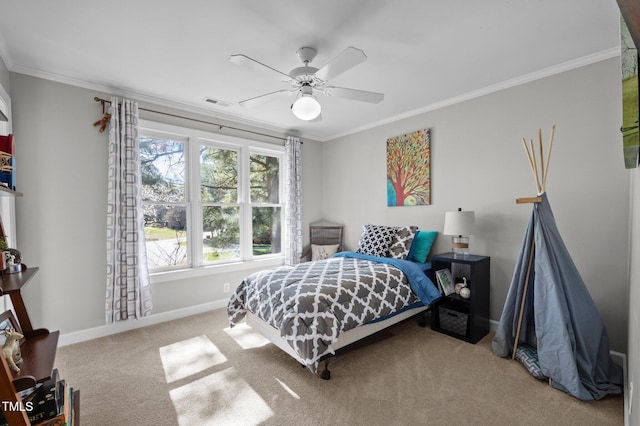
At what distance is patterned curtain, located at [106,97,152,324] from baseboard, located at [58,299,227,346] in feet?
0.40

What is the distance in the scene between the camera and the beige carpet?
1.82 m

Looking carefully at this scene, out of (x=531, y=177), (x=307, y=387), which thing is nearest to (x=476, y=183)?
(x=531, y=177)

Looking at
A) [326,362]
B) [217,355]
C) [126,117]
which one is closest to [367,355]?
[326,362]

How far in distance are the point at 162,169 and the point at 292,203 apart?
6.06ft

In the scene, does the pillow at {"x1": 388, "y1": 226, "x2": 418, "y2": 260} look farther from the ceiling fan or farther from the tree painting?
the ceiling fan

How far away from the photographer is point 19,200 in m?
2.61

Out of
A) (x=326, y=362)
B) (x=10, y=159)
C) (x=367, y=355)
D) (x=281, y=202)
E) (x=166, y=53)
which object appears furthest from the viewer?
(x=281, y=202)

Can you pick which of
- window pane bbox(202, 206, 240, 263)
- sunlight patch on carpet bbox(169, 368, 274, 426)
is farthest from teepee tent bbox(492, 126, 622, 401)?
window pane bbox(202, 206, 240, 263)

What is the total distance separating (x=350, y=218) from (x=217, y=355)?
9.07 feet

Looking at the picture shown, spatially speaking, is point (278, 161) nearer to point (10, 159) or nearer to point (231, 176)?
point (231, 176)

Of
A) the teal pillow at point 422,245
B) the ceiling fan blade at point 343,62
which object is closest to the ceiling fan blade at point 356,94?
the ceiling fan blade at point 343,62

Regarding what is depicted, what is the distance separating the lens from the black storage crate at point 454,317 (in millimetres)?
2834

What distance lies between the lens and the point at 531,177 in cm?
281

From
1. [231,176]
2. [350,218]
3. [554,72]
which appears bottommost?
[350,218]
